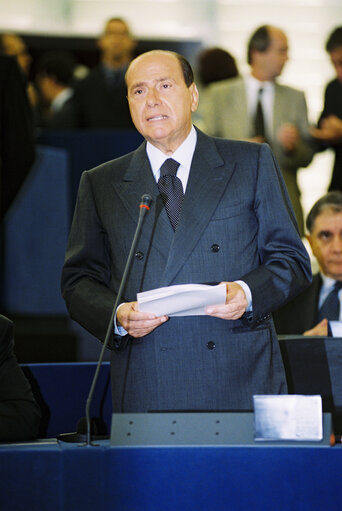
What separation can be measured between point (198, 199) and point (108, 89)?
3600mm

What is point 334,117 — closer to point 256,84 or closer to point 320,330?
point 256,84

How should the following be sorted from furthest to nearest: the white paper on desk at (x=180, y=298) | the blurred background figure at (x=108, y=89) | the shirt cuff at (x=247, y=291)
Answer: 1. the blurred background figure at (x=108, y=89)
2. the shirt cuff at (x=247, y=291)
3. the white paper on desk at (x=180, y=298)

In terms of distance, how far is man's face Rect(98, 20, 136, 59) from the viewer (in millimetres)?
5969

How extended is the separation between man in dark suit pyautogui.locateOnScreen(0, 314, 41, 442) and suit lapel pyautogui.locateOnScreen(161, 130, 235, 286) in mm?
580

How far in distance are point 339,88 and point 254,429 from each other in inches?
137

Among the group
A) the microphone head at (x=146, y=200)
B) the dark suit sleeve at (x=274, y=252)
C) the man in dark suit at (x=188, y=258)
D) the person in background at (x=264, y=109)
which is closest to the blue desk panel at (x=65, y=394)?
the man in dark suit at (x=188, y=258)

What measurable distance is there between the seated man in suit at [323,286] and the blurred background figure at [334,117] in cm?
114

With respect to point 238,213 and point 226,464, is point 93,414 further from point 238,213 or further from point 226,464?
point 226,464

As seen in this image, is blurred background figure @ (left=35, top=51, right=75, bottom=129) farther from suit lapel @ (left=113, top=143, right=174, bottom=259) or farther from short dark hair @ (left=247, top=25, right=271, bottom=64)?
suit lapel @ (left=113, top=143, right=174, bottom=259)

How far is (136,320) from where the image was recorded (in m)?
2.26

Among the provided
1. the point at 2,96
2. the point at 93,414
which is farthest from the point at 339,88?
the point at 93,414

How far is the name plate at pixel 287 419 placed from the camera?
6.15ft

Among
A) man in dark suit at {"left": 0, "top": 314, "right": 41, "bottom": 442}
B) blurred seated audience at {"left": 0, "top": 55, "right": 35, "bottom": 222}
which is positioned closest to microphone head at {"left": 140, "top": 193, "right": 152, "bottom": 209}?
man in dark suit at {"left": 0, "top": 314, "right": 41, "bottom": 442}

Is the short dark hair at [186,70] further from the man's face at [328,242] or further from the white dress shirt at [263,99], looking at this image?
the white dress shirt at [263,99]
